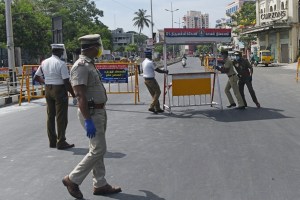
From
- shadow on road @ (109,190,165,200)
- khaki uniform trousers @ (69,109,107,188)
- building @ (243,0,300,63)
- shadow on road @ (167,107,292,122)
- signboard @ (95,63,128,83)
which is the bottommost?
shadow on road @ (109,190,165,200)

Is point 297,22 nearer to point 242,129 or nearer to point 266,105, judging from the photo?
point 266,105

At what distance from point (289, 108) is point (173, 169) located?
6956mm

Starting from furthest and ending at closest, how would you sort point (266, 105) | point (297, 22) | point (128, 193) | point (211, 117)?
point (297, 22)
point (266, 105)
point (211, 117)
point (128, 193)

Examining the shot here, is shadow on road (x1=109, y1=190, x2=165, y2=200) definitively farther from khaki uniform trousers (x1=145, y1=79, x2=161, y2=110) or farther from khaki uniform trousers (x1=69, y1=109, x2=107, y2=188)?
khaki uniform trousers (x1=145, y1=79, x2=161, y2=110)

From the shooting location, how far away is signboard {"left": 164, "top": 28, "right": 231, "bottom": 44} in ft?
38.5

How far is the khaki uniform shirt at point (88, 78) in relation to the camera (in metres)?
4.61

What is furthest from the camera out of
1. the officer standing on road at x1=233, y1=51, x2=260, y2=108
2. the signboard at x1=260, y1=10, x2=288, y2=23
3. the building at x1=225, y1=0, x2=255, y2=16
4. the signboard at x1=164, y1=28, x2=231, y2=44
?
the building at x1=225, y1=0, x2=255, y2=16

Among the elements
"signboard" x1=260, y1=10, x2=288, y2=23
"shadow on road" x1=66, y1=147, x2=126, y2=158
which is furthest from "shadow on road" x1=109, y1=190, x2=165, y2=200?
"signboard" x1=260, y1=10, x2=288, y2=23

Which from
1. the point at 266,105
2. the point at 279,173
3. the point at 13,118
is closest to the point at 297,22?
the point at 266,105

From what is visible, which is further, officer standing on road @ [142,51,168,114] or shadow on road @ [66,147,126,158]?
officer standing on road @ [142,51,168,114]

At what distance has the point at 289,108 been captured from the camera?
39.0ft

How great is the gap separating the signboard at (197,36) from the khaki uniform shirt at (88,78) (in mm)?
7187

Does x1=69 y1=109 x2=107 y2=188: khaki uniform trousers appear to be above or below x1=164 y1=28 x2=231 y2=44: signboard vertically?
below

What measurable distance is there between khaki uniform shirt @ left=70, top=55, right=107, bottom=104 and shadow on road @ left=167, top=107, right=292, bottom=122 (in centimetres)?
590
